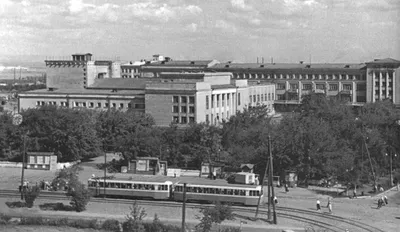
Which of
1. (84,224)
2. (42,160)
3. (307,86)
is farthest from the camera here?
(307,86)

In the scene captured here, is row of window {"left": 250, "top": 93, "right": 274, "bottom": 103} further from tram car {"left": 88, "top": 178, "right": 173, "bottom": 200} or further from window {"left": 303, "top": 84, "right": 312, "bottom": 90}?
tram car {"left": 88, "top": 178, "right": 173, "bottom": 200}

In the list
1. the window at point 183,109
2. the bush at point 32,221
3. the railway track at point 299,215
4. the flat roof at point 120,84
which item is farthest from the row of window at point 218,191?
the flat roof at point 120,84

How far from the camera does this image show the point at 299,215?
44.6 metres

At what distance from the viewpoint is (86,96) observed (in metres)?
91.9

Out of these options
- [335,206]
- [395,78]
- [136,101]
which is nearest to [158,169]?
[335,206]

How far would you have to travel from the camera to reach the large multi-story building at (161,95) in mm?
83625

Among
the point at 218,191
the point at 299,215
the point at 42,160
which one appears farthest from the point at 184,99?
the point at 299,215

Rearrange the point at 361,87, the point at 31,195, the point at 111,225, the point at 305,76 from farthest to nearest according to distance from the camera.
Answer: the point at 305,76, the point at 361,87, the point at 31,195, the point at 111,225

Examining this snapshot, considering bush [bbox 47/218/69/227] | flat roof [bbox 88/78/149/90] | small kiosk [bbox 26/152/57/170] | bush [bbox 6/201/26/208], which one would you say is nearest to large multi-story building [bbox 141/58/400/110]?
flat roof [bbox 88/78/149/90]

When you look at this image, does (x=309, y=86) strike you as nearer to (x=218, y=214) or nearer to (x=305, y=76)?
(x=305, y=76)

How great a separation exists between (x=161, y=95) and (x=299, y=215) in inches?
1663

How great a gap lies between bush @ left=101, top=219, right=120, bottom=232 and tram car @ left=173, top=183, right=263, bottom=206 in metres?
8.06

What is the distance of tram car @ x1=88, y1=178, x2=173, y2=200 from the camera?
49.3 metres

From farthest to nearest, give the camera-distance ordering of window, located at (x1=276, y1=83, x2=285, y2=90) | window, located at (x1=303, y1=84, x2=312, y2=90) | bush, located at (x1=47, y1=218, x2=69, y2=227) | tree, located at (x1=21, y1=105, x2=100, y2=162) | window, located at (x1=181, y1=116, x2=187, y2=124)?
window, located at (x1=276, y1=83, x2=285, y2=90), window, located at (x1=303, y1=84, x2=312, y2=90), window, located at (x1=181, y1=116, x2=187, y2=124), tree, located at (x1=21, y1=105, x2=100, y2=162), bush, located at (x1=47, y1=218, x2=69, y2=227)
